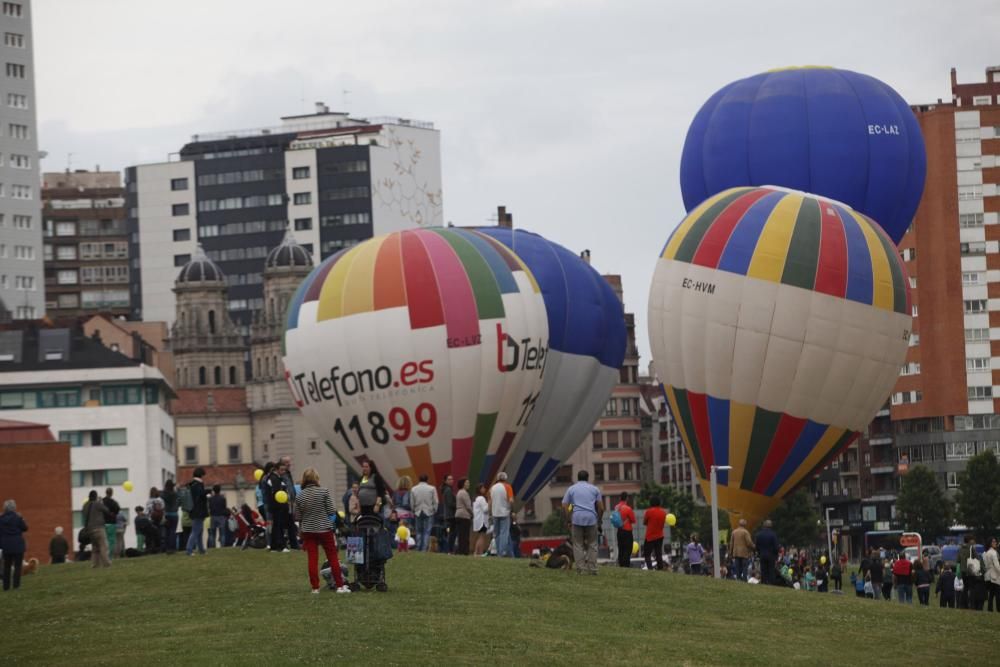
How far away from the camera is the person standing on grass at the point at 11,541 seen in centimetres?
4147

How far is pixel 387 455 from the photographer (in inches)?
2522

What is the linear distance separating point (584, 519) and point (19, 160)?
160 meters

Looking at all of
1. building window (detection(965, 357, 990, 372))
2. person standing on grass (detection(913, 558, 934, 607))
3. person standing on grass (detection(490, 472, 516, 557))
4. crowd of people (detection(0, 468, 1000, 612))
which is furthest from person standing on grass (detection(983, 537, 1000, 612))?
building window (detection(965, 357, 990, 372))

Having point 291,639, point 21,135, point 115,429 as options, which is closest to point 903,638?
point 291,639

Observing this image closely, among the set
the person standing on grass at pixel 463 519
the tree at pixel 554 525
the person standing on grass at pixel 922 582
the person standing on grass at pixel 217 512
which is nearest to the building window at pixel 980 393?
the tree at pixel 554 525

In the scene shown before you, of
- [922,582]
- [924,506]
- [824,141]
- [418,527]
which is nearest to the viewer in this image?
[418,527]

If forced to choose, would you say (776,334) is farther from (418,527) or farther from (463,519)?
(463,519)

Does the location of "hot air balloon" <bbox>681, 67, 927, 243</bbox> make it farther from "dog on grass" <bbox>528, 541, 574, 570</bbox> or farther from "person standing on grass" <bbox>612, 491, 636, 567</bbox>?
"dog on grass" <bbox>528, 541, 574, 570</bbox>

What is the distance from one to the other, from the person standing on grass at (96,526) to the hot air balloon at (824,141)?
3527 cm

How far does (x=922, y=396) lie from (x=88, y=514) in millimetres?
113802

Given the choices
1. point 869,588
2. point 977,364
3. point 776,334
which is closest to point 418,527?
point 776,334

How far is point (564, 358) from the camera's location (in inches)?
2805

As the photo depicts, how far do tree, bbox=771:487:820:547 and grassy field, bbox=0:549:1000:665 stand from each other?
105179 millimetres

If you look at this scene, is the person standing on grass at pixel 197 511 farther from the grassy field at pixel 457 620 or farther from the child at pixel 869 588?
the child at pixel 869 588
